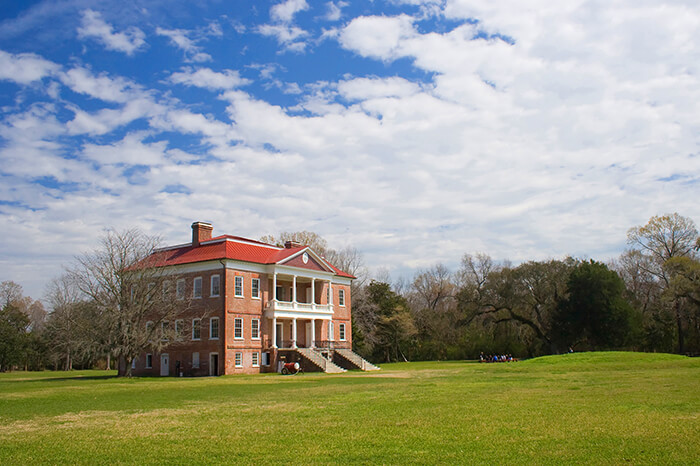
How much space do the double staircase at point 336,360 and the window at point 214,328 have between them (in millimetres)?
6328

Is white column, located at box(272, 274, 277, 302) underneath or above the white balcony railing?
above

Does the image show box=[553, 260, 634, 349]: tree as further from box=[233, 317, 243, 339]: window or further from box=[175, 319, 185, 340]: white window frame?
box=[175, 319, 185, 340]: white window frame

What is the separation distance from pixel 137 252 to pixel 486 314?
133 feet

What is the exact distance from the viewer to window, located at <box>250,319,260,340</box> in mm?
47344

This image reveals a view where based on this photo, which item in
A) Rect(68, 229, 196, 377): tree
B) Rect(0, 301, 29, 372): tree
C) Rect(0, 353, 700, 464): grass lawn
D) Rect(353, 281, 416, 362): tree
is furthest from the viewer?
Rect(353, 281, 416, 362): tree

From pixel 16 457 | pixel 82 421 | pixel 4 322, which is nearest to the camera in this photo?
pixel 16 457

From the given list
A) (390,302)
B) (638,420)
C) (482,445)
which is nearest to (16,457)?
(482,445)

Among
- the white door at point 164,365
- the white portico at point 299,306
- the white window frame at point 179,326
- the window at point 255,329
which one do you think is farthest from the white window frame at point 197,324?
the white portico at point 299,306

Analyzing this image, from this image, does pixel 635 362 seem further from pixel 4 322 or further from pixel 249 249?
pixel 4 322

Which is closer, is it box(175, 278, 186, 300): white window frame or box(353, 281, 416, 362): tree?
box(175, 278, 186, 300): white window frame

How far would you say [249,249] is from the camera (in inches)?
1959

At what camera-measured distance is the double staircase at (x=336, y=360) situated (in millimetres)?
45156

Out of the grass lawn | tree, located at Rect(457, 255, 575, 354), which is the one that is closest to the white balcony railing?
tree, located at Rect(457, 255, 575, 354)

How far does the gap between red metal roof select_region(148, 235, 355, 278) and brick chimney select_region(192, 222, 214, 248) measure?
642 mm
